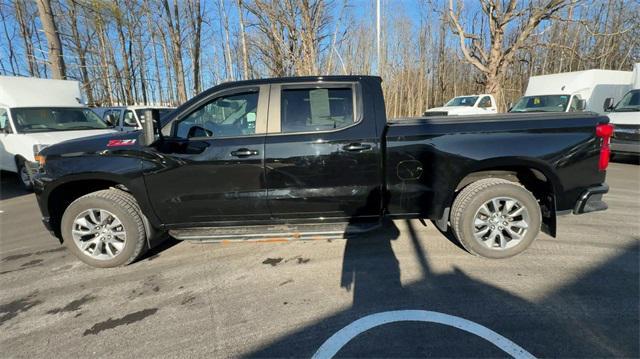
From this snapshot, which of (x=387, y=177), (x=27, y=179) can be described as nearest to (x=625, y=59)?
(x=387, y=177)

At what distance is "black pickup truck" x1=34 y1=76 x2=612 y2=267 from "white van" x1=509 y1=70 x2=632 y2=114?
379 inches

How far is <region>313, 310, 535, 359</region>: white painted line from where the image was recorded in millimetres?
2146

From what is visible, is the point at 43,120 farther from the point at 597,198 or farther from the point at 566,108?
the point at 566,108

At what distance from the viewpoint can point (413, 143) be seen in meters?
3.17

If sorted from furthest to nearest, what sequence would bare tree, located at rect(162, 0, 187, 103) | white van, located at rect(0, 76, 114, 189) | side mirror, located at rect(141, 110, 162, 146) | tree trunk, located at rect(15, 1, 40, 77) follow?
tree trunk, located at rect(15, 1, 40, 77), bare tree, located at rect(162, 0, 187, 103), white van, located at rect(0, 76, 114, 189), side mirror, located at rect(141, 110, 162, 146)

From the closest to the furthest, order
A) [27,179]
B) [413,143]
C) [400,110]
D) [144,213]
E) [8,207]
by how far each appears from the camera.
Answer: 1. [413,143]
2. [144,213]
3. [8,207]
4. [27,179]
5. [400,110]

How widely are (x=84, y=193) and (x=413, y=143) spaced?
12.3ft

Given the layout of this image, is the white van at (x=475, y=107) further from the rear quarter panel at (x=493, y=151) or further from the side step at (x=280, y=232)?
the side step at (x=280, y=232)

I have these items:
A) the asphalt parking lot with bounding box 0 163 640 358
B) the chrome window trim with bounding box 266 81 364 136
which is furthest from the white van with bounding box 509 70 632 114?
the chrome window trim with bounding box 266 81 364 136

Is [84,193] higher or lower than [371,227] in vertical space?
higher

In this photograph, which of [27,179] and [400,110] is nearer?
[27,179]

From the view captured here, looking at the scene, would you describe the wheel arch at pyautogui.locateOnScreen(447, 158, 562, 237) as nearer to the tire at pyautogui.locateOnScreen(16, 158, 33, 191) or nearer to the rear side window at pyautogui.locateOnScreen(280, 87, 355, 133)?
the rear side window at pyautogui.locateOnScreen(280, 87, 355, 133)

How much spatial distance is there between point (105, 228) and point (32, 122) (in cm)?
608

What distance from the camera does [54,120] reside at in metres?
7.61
